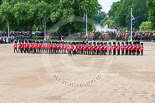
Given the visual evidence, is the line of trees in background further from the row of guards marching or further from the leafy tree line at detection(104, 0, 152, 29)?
the row of guards marching

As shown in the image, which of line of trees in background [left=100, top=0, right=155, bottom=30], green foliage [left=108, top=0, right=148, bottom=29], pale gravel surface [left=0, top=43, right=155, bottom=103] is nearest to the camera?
pale gravel surface [left=0, top=43, right=155, bottom=103]

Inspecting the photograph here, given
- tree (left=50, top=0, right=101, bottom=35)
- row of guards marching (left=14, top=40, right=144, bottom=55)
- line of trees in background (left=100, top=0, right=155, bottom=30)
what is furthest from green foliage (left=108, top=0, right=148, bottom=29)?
Result: row of guards marching (left=14, top=40, right=144, bottom=55)

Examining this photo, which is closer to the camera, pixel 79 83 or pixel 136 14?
pixel 79 83

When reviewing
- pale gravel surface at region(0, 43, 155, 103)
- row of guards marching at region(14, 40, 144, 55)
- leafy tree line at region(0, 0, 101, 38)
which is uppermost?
leafy tree line at region(0, 0, 101, 38)

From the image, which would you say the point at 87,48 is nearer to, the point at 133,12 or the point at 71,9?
the point at 71,9

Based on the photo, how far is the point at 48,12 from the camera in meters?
62.2

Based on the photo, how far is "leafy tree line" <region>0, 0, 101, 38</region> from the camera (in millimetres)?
59250

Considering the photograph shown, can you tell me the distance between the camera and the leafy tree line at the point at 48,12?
59250 millimetres

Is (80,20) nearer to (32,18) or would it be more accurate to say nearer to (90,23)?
(90,23)

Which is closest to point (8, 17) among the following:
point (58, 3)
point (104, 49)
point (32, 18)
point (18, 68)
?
point (32, 18)

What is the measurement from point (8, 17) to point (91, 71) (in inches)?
1809

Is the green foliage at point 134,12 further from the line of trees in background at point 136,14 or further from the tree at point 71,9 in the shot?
the tree at point 71,9

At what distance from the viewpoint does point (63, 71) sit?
19.9 meters

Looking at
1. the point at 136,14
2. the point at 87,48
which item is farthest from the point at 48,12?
the point at 136,14
